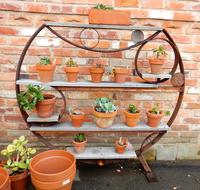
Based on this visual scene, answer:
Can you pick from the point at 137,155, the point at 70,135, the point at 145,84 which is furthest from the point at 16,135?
the point at 145,84

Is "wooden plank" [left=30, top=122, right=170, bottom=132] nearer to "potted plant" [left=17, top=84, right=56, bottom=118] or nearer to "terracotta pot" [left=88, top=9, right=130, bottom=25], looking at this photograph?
"potted plant" [left=17, top=84, right=56, bottom=118]

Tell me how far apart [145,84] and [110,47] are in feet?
1.48

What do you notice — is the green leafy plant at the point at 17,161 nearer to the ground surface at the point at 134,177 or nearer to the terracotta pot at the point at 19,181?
the terracotta pot at the point at 19,181

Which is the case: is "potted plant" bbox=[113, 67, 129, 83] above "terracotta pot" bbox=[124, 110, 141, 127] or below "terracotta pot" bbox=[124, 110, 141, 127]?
above

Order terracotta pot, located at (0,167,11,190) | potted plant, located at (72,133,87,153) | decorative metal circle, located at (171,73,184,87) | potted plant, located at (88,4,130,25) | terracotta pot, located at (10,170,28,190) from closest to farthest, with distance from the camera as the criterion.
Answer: terracotta pot, located at (0,167,11,190) < potted plant, located at (88,4,130,25) < terracotta pot, located at (10,170,28,190) < decorative metal circle, located at (171,73,184,87) < potted plant, located at (72,133,87,153)

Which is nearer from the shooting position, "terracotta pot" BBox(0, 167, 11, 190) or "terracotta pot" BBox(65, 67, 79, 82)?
"terracotta pot" BBox(0, 167, 11, 190)

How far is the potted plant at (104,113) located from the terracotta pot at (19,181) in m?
0.67

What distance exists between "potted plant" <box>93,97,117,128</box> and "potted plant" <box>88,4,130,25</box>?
0.59 m

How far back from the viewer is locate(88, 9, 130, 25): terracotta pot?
5.20 feet

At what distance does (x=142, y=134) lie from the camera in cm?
224

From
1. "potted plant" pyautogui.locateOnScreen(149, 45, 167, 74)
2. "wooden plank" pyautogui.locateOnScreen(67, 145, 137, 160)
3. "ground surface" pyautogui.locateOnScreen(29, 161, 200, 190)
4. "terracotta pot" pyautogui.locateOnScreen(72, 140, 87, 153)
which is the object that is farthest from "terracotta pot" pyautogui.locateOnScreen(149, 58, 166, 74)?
"ground surface" pyautogui.locateOnScreen(29, 161, 200, 190)

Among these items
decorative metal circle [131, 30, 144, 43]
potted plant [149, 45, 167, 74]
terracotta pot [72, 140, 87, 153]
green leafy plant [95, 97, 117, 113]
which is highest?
decorative metal circle [131, 30, 144, 43]

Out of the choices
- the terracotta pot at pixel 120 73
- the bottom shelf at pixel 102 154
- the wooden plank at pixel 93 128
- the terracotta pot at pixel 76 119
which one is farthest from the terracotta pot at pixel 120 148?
the terracotta pot at pixel 120 73

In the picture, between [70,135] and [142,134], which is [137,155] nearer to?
[142,134]
